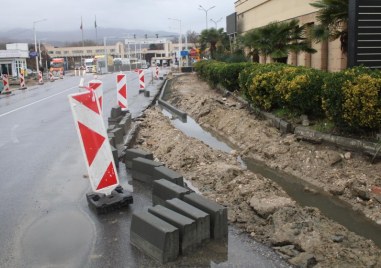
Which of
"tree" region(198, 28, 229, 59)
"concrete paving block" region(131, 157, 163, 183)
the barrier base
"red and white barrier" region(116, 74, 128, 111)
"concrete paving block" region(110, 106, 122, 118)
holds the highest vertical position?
"tree" region(198, 28, 229, 59)

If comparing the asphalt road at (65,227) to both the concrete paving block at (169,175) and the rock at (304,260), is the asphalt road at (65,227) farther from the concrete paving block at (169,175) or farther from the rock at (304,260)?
the concrete paving block at (169,175)

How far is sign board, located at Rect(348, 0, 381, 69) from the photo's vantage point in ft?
31.2

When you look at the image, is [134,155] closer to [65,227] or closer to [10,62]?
[65,227]

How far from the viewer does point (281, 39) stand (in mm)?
19266

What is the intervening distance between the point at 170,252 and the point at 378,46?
7.39m

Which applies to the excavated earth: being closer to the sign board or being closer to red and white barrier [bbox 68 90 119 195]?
red and white barrier [bbox 68 90 119 195]

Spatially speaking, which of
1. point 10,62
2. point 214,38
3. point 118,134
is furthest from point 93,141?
point 10,62

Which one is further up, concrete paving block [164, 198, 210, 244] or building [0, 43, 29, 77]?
building [0, 43, 29, 77]

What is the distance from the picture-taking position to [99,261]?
4.52 metres

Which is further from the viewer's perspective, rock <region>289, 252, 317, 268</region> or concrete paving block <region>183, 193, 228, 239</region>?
concrete paving block <region>183, 193, 228, 239</region>

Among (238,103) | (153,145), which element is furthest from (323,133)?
(238,103)

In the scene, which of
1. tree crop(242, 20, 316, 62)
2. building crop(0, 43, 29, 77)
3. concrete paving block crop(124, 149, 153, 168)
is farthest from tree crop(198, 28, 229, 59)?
concrete paving block crop(124, 149, 153, 168)

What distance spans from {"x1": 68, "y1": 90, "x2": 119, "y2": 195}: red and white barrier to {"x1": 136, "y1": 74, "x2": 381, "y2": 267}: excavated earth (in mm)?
1679

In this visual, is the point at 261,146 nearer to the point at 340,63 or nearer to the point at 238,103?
the point at 238,103
